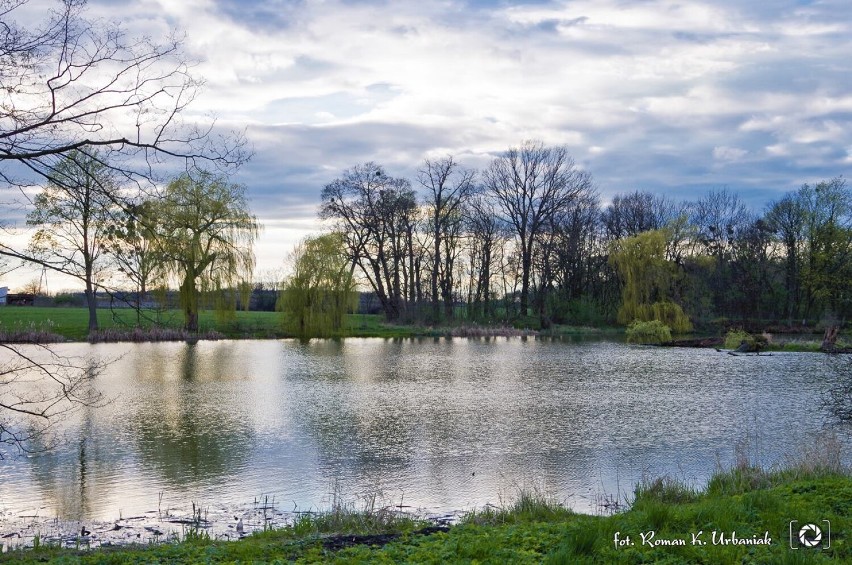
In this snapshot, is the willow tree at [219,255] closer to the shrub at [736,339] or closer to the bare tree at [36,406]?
the bare tree at [36,406]

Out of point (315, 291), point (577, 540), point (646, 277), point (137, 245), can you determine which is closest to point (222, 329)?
point (315, 291)

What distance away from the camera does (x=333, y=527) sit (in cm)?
645

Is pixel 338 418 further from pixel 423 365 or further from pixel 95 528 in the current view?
pixel 423 365

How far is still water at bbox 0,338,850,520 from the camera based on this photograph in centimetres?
873

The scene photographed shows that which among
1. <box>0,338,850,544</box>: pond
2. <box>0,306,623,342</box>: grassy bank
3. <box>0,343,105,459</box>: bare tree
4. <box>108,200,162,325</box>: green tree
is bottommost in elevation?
<box>0,338,850,544</box>: pond

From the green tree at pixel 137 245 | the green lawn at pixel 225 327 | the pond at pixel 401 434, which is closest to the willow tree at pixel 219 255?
the green lawn at pixel 225 327

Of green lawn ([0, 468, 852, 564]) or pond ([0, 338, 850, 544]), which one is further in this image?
pond ([0, 338, 850, 544])

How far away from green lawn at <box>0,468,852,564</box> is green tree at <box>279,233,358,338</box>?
105 feet

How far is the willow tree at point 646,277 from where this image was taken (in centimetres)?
4259

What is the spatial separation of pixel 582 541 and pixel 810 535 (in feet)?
5.30

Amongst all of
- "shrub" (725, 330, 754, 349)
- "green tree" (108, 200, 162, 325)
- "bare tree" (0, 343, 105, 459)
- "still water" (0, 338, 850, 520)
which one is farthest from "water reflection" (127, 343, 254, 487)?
"shrub" (725, 330, 754, 349)

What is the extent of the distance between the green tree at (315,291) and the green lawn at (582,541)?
3192 cm

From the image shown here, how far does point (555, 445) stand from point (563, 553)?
674 cm

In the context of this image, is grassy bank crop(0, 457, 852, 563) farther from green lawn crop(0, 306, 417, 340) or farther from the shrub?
the shrub
